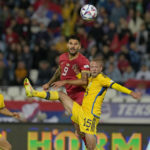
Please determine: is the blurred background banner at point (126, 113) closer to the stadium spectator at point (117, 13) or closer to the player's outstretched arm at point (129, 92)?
the player's outstretched arm at point (129, 92)

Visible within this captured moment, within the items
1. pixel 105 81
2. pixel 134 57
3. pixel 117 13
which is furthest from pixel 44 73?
pixel 105 81

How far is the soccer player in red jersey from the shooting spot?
9367 millimetres

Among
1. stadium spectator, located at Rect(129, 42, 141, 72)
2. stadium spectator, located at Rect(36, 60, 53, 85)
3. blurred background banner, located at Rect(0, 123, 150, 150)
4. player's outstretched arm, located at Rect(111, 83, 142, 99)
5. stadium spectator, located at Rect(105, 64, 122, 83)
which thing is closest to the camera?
player's outstretched arm, located at Rect(111, 83, 142, 99)

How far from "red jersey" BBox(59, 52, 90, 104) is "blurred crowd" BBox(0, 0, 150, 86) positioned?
447 cm

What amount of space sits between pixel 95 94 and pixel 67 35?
295 inches

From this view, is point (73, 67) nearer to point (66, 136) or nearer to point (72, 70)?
point (72, 70)

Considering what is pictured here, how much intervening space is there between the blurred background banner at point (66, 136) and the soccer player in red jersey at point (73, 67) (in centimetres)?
160

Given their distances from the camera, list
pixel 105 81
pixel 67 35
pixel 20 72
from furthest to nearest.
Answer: pixel 67 35 → pixel 20 72 → pixel 105 81

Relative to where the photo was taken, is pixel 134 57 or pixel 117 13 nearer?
pixel 134 57

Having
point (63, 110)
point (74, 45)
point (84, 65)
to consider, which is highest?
point (74, 45)

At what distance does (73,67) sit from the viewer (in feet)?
31.1

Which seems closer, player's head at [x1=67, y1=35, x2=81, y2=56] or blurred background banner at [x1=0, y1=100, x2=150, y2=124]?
player's head at [x1=67, y1=35, x2=81, y2=56]

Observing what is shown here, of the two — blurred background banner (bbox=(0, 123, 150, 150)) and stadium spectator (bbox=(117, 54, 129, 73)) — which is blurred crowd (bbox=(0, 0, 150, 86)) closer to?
stadium spectator (bbox=(117, 54, 129, 73))

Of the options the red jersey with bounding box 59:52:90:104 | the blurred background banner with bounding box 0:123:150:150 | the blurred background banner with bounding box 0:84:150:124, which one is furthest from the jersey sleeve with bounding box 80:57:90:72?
the blurred background banner with bounding box 0:84:150:124
